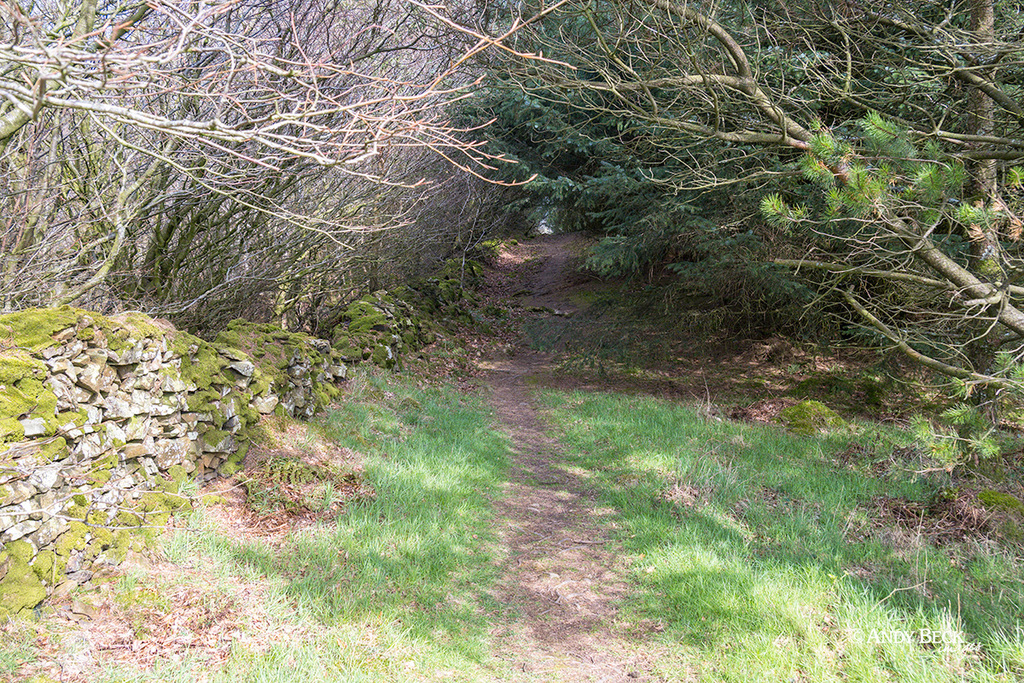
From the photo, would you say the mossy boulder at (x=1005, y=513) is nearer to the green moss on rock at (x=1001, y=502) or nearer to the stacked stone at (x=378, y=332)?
the green moss on rock at (x=1001, y=502)

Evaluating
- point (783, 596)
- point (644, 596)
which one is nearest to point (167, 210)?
point (644, 596)

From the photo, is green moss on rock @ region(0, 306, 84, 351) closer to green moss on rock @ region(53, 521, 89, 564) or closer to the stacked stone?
green moss on rock @ region(53, 521, 89, 564)

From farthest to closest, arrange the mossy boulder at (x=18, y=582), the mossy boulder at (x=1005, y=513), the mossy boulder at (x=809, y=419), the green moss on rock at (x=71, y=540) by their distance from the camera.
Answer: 1. the mossy boulder at (x=809, y=419)
2. the mossy boulder at (x=1005, y=513)
3. the green moss on rock at (x=71, y=540)
4. the mossy boulder at (x=18, y=582)

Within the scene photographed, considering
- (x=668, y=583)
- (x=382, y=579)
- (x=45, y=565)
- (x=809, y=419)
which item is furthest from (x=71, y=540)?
(x=809, y=419)

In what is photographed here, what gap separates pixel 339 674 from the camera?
3.03m

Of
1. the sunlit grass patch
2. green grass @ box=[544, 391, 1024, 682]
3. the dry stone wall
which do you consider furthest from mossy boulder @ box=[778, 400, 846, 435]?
the dry stone wall

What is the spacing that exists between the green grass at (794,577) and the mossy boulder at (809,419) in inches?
51.7

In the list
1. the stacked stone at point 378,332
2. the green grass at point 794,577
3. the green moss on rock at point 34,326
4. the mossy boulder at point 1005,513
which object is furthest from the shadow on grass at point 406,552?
the mossy boulder at point 1005,513

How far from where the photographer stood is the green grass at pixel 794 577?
310cm

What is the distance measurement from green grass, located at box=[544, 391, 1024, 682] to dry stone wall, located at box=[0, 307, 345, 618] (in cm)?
308

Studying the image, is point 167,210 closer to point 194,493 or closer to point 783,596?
point 194,493

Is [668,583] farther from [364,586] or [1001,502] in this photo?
[1001,502]

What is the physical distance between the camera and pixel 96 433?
379cm

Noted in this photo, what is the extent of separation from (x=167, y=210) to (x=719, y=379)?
9.34 metres
